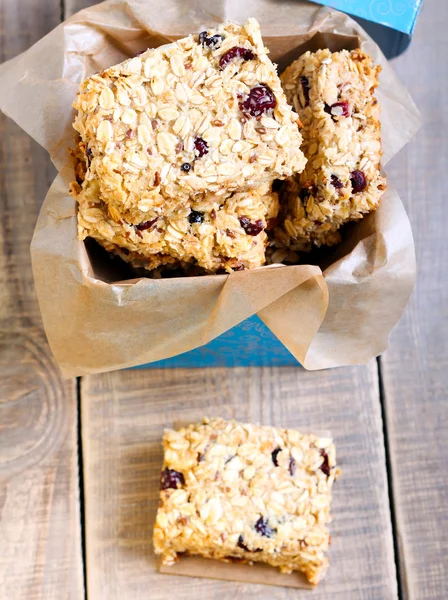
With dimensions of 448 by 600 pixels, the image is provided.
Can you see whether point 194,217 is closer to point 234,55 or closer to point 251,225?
point 251,225

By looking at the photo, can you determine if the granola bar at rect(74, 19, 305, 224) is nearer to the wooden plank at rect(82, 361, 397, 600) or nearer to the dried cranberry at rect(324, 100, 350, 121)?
the dried cranberry at rect(324, 100, 350, 121)

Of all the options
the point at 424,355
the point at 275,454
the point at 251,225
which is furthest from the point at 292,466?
the point at 251,225

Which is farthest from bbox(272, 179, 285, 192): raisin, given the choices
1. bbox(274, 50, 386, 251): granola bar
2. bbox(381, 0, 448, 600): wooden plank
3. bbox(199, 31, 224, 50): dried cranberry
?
bbox(381, 0, 448, 600): wooden plank

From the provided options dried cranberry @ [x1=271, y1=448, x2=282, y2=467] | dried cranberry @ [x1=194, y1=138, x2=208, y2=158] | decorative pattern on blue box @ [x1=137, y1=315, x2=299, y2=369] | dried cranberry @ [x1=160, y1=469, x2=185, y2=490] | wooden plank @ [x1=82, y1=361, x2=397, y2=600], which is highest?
dried cranberry @ [x1=194, y1=138, x2=208, y2=158]

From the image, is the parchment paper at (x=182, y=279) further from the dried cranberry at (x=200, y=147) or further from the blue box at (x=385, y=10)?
the dried cranberry at (x=200, y=147)

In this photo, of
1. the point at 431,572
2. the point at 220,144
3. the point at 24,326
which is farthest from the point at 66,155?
the point at 431,572

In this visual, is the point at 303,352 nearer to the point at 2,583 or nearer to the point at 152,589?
the point at 152,589
